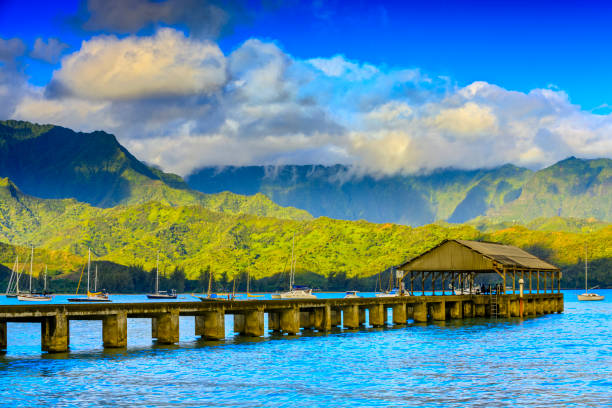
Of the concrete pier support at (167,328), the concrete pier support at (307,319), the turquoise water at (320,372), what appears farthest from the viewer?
the concrete pier support at (307,319)

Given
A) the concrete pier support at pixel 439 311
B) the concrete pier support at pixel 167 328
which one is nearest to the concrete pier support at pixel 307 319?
the concrete pier support at pixel 167 328

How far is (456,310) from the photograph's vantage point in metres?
98.1

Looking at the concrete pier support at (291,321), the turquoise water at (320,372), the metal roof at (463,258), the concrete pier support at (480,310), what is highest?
Answer: the metal roof at (463,258)

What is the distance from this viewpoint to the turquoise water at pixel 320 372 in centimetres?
3969

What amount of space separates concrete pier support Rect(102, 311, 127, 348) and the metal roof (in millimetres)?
52334

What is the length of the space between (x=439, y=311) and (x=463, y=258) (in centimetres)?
867

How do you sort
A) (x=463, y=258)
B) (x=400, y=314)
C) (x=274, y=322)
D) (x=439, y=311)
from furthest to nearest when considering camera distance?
(x=463, y=258) < (x=439, y=311) < (x=400, y=314) < (x=274, y=322)

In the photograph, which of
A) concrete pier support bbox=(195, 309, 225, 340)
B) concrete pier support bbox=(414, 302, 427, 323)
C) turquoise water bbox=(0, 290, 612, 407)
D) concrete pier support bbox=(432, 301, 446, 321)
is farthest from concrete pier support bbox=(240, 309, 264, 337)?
concrete pier support bbox=(432, 301, 446, 321)

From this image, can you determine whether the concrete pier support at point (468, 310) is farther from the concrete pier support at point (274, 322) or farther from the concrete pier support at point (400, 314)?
the concrete pier support at point (274, 322)

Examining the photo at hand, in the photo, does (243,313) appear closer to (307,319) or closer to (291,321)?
(291,321)

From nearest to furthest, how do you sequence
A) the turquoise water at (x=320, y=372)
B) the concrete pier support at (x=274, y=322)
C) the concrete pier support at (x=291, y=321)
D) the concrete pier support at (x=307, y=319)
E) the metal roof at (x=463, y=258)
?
the turquoise water at (x=320, y=372) < the concrete pier support at (x=291, y=321) < the concrete pier support at (x=274, y=322) < the concrete pier support at (x=307, y=319) < the metal roof at (x=463, y=258)

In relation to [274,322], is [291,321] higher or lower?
higher

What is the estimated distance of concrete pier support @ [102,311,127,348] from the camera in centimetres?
5694

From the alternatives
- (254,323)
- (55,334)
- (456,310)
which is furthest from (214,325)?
(456,310)
